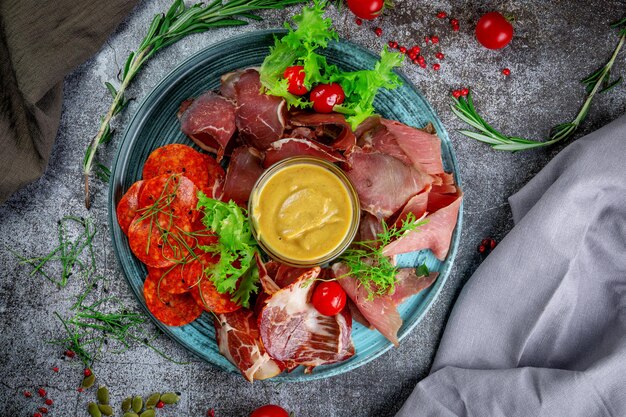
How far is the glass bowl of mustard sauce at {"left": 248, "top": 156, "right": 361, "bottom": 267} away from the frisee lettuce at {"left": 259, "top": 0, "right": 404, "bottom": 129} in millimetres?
282

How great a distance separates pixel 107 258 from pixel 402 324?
4.90ft

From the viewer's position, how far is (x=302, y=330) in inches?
94.2

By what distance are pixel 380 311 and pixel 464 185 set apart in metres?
0.79

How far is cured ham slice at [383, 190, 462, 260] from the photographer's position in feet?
7.56

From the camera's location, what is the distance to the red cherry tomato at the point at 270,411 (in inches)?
97.0

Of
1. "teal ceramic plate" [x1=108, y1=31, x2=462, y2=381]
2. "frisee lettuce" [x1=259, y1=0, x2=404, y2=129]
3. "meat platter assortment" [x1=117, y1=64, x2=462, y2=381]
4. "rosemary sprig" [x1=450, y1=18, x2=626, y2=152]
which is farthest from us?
"rosemary sprig" [x1=450, y1=18, x2=626, y2=152]

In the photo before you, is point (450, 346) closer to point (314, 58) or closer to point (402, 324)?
point (402, 324)

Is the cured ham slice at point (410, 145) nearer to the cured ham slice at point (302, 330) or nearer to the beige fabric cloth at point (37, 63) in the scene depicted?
the cured ham slice at point (302, 330)

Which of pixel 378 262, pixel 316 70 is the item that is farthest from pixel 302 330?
pixel 316 70

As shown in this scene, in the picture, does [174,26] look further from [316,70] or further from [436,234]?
[436,234]

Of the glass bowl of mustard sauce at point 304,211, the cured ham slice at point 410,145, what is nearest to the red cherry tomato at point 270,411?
the glass bowl of mustard sauce at point 304,211

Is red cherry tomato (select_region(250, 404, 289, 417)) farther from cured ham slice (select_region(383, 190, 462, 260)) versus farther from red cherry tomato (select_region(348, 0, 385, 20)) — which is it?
red cherry tomato (select_region(348, 0, 385, 20))

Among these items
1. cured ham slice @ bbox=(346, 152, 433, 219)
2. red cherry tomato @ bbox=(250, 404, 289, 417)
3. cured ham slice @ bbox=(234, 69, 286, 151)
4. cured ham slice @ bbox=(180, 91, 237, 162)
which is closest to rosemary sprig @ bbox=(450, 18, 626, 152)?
cured ham slice @ bbox=(346, 152, 433, 219)

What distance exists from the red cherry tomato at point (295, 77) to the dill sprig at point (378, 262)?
2.31 ft
